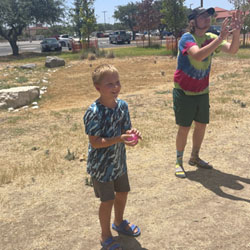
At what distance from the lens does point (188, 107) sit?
A: 3.51m

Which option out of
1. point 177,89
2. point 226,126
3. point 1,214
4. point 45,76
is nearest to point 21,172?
point 1,214

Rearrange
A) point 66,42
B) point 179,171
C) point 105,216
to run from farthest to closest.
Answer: point 66,42 → point 179,171 → point 105,216

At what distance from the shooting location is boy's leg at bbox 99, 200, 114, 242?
233cm

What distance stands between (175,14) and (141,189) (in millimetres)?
21782

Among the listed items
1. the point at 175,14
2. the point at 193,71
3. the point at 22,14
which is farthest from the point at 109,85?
the point at 22,14

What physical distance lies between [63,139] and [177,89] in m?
2.46

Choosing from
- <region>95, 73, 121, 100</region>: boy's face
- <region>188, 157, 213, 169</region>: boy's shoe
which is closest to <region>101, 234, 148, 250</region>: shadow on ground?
<region>95, 73, 121, 100</region>: boy's face

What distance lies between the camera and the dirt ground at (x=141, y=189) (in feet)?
8.67

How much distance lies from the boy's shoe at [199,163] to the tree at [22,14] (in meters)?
25.7

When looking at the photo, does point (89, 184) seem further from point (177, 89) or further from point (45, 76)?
point (45, 76)

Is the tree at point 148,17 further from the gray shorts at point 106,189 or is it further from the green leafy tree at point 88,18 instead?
the gray shorts at point 106,189

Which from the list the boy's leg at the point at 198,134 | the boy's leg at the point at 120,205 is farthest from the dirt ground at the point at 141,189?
the boy's leg at the point at 198,134

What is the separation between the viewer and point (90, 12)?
2772cm

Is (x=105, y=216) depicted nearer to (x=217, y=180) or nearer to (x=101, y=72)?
(x=101, y=72)
